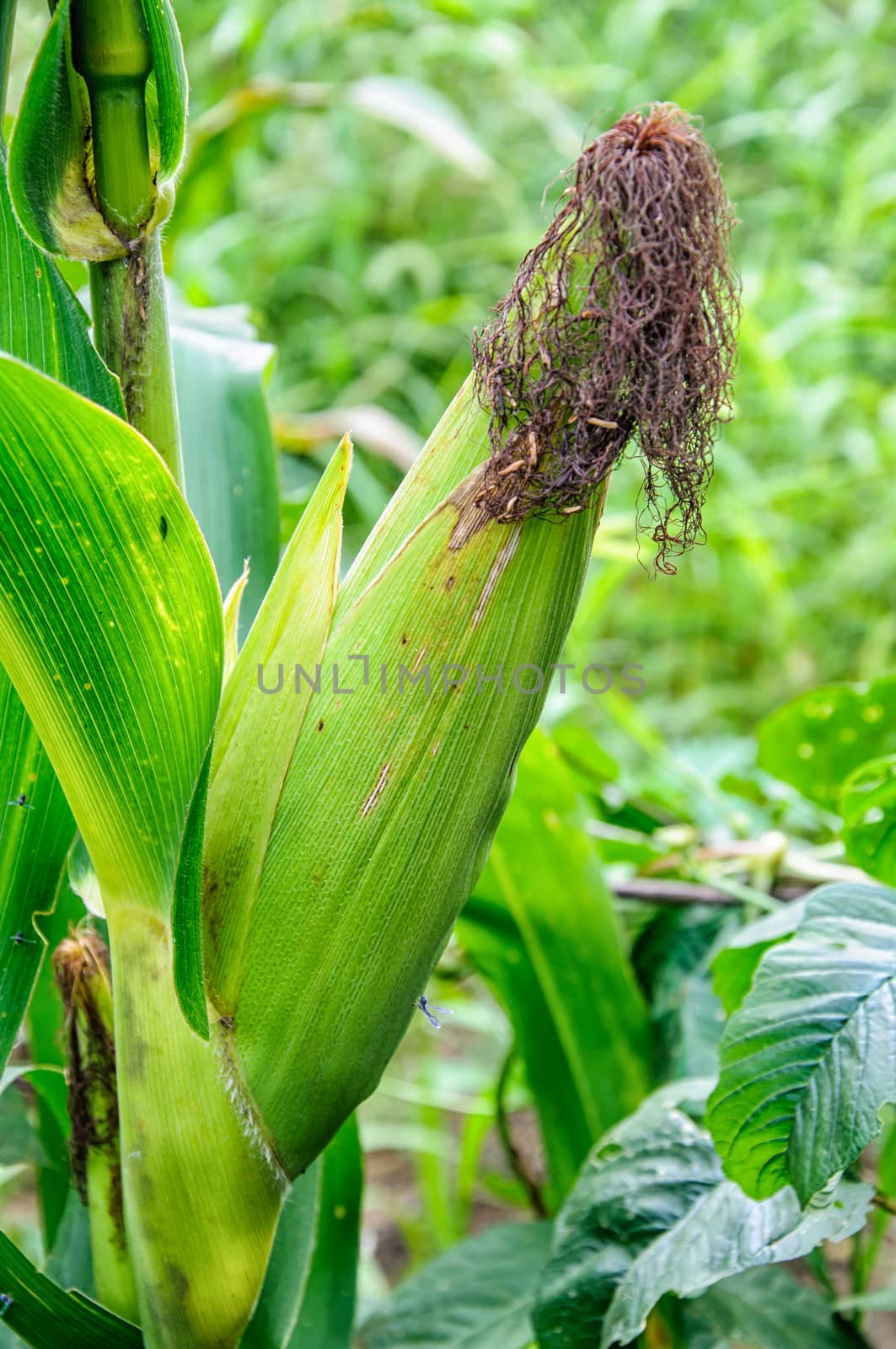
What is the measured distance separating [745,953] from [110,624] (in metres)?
0.36

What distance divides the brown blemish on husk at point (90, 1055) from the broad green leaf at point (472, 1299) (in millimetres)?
238

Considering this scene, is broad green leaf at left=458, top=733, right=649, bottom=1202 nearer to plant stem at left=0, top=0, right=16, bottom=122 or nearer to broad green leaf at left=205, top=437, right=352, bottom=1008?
broad green leaf at left=205, top=437, right=352, bottom=1008

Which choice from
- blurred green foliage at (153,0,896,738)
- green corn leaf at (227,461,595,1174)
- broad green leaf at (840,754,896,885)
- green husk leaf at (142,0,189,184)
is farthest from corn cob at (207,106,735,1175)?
blurred green foliage at (153,0,896,738)

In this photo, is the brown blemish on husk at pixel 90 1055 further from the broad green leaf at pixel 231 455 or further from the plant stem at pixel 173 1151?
the broad green leaf at pixel 231 455

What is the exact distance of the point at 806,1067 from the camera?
15.9 inches

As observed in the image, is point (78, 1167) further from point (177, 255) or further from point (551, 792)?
point (177, 255)

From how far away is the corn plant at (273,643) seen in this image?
31cm

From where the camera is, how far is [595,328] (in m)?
0.33

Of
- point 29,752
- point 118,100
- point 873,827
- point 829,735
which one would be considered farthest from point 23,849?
point 829,735

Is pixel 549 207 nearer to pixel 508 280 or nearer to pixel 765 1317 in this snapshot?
pixel 508 280

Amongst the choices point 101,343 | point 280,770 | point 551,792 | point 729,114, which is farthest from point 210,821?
point 729,114

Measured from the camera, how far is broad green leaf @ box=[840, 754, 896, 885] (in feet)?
1.59

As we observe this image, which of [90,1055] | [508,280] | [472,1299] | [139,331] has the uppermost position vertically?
[508,280]

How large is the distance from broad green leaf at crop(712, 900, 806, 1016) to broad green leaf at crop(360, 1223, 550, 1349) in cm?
17
